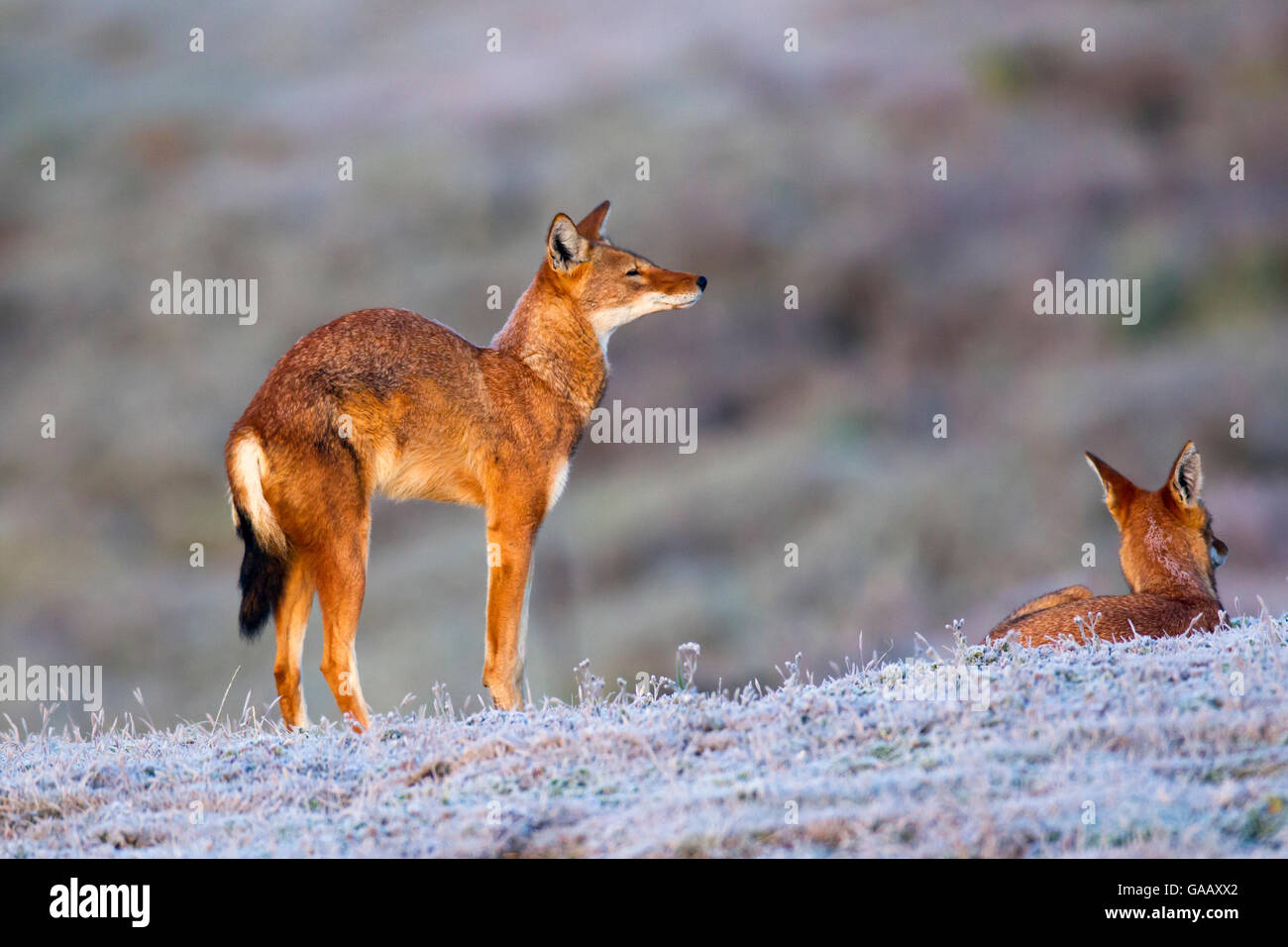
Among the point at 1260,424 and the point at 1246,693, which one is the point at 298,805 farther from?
the point at 1260,424

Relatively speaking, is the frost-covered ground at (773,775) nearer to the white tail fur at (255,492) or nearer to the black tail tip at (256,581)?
the black tail tip at (256,581)

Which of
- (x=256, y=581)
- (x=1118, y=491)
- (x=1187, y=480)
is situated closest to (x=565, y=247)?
(x=256, y=581)

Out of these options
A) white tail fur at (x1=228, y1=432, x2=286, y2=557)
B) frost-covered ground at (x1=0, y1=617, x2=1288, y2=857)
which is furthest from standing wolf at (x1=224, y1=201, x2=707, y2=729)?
frost-covered ground at (x1=0, y1=617, x2=1288, y2=857)

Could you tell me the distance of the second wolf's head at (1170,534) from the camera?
8.19 m

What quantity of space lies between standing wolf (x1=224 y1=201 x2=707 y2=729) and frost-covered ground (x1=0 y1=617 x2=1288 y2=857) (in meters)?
1.11

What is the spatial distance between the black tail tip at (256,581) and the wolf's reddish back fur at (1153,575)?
3911 millimetres

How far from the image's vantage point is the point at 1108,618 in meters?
7.73

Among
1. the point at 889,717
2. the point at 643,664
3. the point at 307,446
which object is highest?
the point at 307,446

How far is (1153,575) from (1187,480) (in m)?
0.56

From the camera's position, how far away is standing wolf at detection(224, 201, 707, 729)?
795cm

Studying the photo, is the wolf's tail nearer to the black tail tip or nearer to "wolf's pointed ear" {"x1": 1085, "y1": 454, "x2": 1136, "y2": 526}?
the black tail tip
